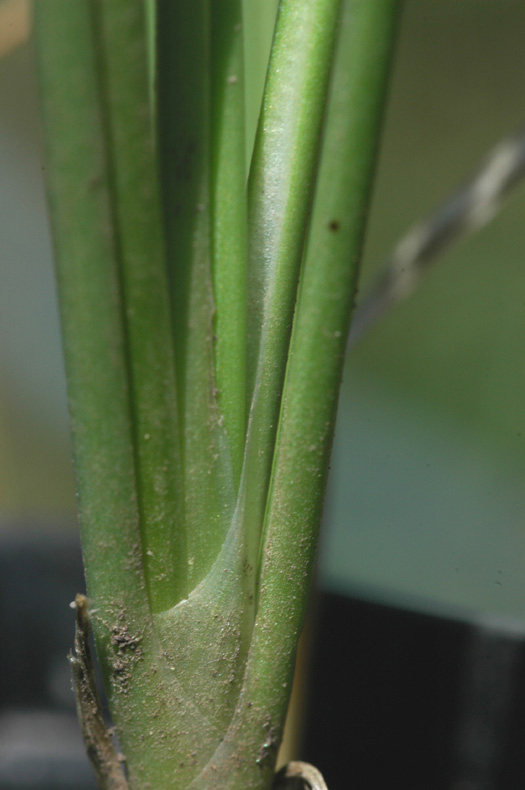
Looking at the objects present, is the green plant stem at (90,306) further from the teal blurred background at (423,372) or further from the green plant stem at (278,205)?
the teal blurred background at (423,372)

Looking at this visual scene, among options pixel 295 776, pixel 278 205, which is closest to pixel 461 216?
pixel 278 205

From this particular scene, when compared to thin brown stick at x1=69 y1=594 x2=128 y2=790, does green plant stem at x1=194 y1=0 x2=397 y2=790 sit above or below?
above

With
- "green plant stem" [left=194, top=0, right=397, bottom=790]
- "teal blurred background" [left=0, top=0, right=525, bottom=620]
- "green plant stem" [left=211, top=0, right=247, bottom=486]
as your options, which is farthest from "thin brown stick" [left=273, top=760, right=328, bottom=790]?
"teal blurred background" [left=0, top=0, right=525, bottom=620]

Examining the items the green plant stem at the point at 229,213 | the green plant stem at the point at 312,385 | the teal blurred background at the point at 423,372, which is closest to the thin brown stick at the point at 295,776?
the green plant stem at the point at 312,385

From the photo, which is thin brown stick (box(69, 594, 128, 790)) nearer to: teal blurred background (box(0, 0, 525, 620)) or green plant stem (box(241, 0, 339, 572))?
green plant stem (box(241, 0, 339, 572))

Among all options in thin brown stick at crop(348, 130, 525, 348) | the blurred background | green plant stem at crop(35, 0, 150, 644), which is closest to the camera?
green plant stem at crop(35, 0, 150, 644)

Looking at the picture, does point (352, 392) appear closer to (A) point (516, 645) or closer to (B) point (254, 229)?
(A) point (516, 645)

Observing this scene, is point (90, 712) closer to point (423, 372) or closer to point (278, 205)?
point (278, 205)
